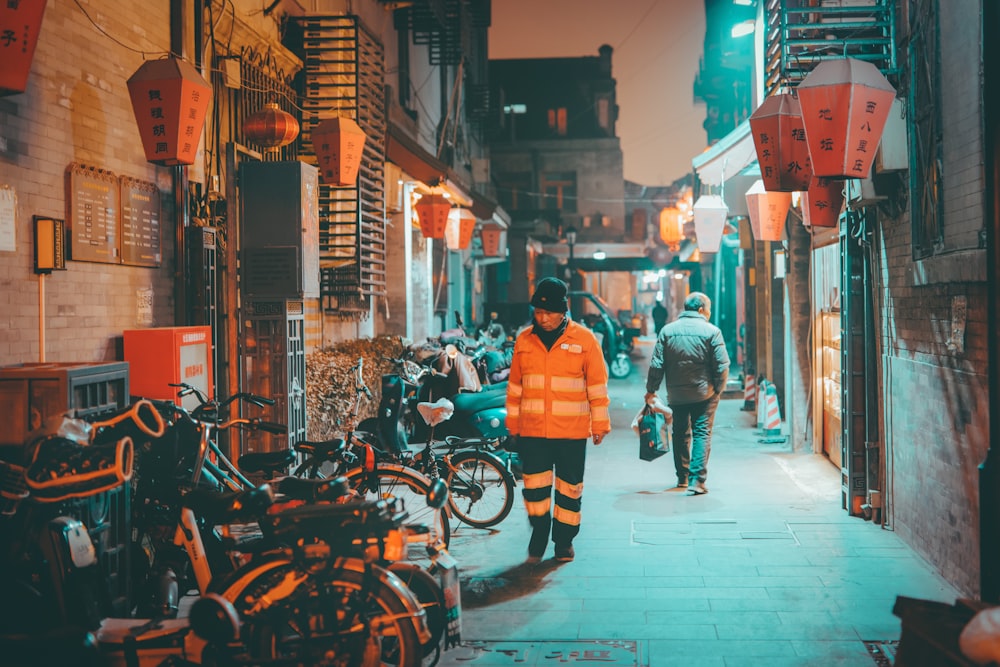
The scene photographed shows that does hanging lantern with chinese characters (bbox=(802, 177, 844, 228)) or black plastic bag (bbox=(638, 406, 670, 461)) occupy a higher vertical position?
hanging lantern with chinese characters (bbox=(802, 177, 844, 228))

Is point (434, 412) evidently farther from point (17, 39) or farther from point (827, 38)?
point (827, 38)

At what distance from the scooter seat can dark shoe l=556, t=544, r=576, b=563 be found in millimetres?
3319

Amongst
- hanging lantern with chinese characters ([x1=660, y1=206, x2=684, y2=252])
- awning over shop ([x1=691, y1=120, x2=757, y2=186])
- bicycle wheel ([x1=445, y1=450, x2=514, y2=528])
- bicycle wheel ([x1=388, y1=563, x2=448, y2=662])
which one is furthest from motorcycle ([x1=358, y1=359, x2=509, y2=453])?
hanging lantern with chinese characters ([x1=660, y1=206, x2=684, y2=252])

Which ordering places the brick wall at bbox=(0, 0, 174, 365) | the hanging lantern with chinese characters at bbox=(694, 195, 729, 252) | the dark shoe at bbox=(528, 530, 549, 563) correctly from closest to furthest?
1. the brick wall at bbox=(0, 0, 174, 365)
2. the dark shoe at bbox=(528, 530, 549, 563)
3. the hanging lantern with chinese characters at bbox=(694, 195, 729, 252)

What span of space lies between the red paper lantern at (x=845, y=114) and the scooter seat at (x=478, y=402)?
4707mm

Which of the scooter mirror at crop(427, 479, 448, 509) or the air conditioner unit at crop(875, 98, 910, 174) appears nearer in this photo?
the scooter mirror at crop(427, 479, 448, 509)

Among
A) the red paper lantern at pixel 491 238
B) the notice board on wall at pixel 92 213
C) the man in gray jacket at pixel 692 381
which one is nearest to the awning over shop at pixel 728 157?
the man in gray jacket at pixel 692 381

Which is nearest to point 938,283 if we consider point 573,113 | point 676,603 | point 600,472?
point 676,603

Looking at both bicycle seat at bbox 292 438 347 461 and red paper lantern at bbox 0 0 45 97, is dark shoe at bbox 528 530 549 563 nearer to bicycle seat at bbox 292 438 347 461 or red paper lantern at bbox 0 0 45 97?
bicycle seat at bbox 292 438 347 461

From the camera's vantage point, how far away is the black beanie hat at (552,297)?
7230 mm

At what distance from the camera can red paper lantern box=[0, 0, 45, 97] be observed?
17.0 feet

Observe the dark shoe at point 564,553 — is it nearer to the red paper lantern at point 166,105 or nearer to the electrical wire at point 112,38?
the red paper lantern at point 166,105

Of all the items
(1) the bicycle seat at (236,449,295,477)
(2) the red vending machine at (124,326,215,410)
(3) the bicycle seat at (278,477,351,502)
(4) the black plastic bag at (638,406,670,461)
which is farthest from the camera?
(4) the black plastic bag at (638,406,670,461)

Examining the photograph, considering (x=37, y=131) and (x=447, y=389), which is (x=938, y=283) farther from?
(x=37, y=131)
